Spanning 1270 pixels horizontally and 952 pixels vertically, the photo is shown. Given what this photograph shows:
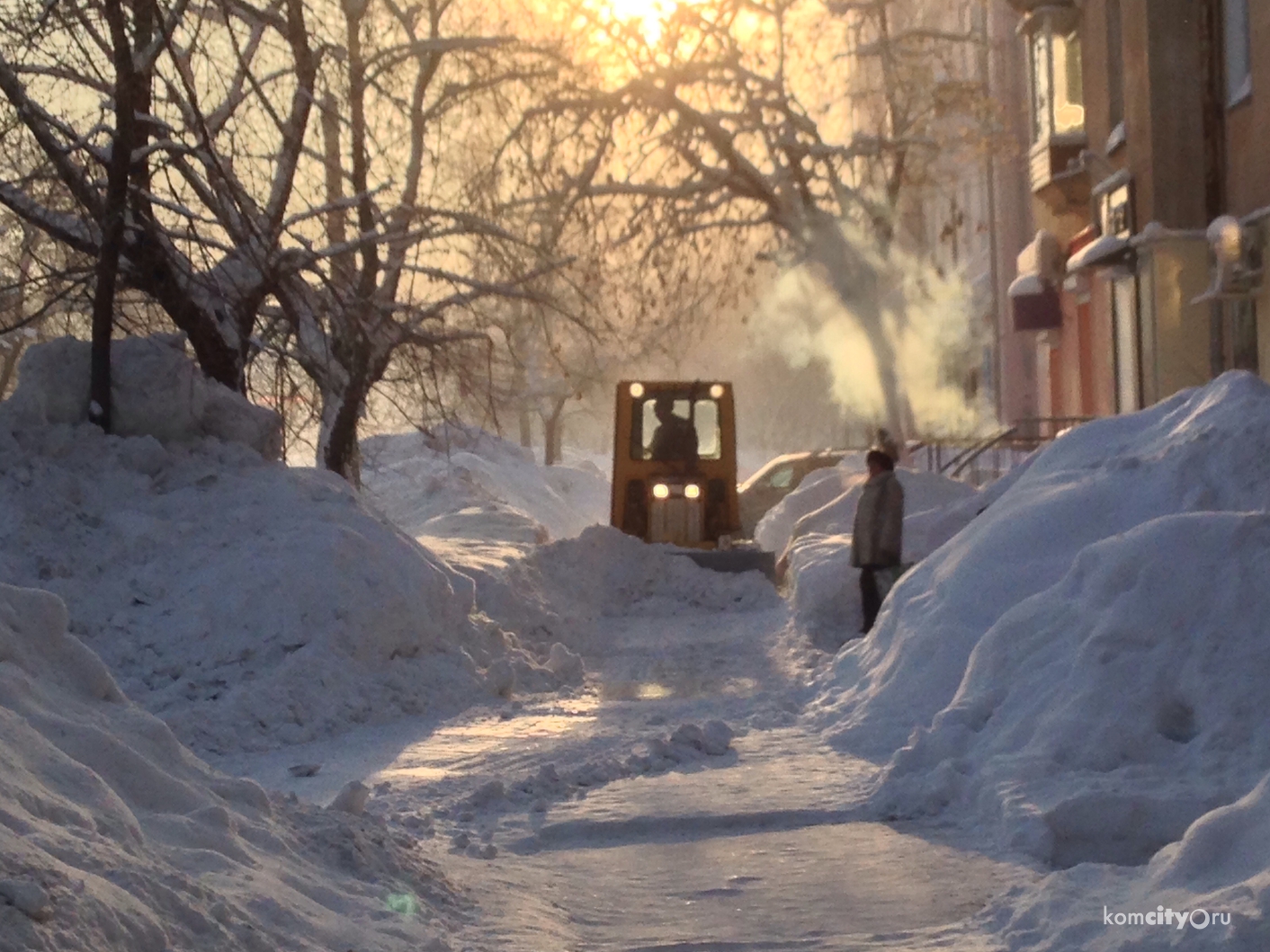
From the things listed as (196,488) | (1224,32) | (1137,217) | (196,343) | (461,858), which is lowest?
(461,858)

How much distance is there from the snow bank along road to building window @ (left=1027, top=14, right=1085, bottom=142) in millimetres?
16797

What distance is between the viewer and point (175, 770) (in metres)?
5.37

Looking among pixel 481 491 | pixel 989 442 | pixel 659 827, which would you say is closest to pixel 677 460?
pixel 989 442

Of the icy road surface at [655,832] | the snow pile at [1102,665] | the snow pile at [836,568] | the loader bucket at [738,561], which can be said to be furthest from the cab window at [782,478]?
the snow pile at [1102,665]

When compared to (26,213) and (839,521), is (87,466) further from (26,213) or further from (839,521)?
(839,521)

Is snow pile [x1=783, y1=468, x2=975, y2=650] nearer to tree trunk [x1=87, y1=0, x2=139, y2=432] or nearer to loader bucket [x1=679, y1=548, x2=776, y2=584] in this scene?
loader bucket [x1=679, y1=548, x2=776, y2=584]

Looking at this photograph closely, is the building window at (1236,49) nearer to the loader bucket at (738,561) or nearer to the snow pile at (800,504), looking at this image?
the snow pile at (800,504)

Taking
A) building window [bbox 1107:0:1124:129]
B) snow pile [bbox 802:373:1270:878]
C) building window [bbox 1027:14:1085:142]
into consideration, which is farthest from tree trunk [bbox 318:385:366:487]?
building window [bbox 1027:14:1085:142]

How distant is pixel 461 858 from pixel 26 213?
8233 mm

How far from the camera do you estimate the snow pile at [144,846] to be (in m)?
3.83

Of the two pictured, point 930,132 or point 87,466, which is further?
point 930,132

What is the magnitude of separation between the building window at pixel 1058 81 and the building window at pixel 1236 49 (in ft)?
17.2

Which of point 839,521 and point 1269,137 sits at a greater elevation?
point 1269,137

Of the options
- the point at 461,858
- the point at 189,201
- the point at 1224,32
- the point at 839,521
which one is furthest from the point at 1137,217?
the point at 461,858
